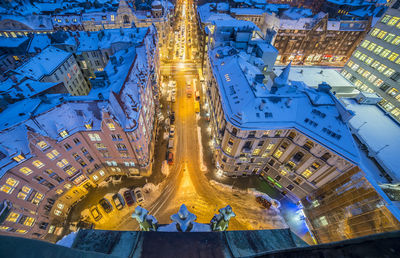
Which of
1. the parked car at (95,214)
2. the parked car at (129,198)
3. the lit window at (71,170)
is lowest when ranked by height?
the parked car at (95,214)

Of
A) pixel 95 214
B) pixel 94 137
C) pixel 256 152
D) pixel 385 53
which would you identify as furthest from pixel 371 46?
pixel 95 214

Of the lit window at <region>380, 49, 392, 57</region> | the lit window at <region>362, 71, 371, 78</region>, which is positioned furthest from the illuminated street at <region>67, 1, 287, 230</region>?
the lit window at <region>380, 49, 392, 57</region>

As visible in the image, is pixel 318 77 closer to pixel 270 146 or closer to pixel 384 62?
pixel 384 62

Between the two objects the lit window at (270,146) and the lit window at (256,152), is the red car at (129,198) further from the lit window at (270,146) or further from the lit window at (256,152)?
the lit window at (270,146)

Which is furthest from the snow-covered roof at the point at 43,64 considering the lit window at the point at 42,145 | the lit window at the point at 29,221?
the lit window at the point at 29,221

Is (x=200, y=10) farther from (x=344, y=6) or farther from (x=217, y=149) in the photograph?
(x=217, y=149)

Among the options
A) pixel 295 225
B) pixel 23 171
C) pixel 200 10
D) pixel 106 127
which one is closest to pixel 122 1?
pixel 200 10
